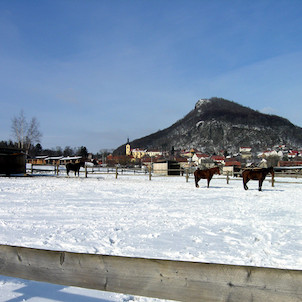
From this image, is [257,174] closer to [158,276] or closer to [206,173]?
[206,173]

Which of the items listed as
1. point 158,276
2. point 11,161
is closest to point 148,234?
point 158,276

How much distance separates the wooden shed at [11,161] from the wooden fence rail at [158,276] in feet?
84.4

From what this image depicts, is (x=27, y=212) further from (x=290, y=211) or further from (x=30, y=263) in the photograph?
(x=290, y=211)

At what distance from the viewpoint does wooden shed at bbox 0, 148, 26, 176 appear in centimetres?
2539

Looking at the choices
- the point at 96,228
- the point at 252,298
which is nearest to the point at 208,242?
the point at 96,228

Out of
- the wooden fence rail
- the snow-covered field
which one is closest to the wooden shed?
the snow-covered field

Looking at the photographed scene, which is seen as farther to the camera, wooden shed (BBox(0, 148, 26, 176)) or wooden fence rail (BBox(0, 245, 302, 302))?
wooden shed (BBox(0, 148, 26, 176))

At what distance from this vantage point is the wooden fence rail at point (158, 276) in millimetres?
1666

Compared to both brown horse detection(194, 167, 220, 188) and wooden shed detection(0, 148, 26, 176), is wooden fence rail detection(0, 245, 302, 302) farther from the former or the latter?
wooden shed detection(0, 148, 26, 176)

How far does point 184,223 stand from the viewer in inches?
276

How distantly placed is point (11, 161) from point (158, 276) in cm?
2765

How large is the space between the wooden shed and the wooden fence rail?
2573 cm

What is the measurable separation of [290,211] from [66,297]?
803cm

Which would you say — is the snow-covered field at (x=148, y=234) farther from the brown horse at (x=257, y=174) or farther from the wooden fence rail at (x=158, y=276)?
the brown horse at (x=257, y=174)
